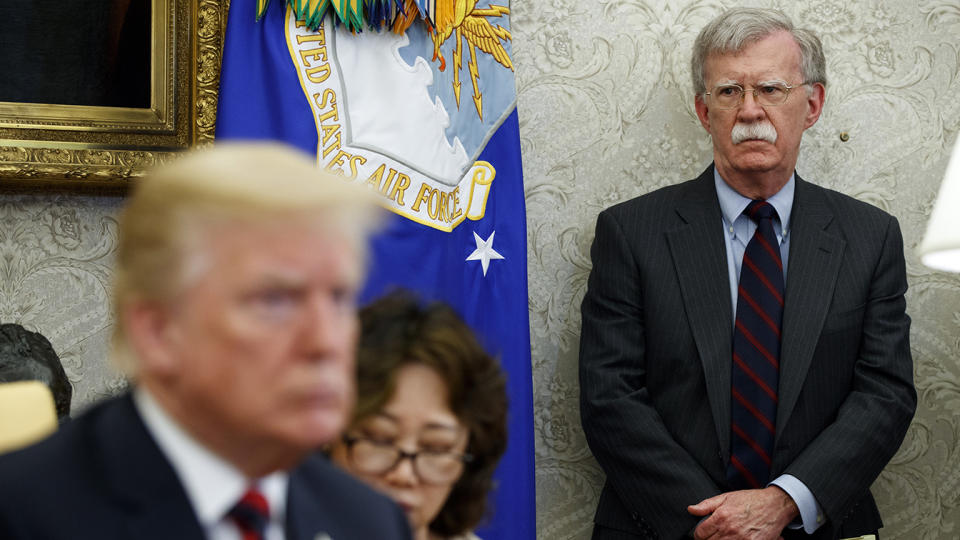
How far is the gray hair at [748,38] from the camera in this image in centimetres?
291

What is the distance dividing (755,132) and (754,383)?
671 millimetres

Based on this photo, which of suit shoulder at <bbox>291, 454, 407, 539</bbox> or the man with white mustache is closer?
suit shoulder at <bbox>291, 454, 407, 539</bbox>

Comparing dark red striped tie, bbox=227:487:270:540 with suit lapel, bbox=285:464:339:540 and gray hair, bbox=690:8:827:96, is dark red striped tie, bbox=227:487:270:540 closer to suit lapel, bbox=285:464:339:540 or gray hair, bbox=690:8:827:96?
suit lapel, bbox=285:464:339:540

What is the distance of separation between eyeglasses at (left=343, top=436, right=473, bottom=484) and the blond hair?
44cm

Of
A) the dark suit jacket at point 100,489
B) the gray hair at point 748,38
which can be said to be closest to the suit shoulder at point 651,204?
the gray hair at point 748,38

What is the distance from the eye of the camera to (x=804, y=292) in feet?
8.92

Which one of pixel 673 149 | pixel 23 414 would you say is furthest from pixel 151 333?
pixel 673 149

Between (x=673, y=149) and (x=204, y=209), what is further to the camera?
(x=673, y=149)

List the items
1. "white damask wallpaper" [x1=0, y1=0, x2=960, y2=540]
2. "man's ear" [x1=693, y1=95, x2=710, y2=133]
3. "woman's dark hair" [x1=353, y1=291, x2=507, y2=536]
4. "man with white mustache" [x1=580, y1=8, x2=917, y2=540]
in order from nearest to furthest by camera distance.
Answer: "woman's dark hair" [x1=353, y1=291, x2=507, y2=536] < "man with white mustache" [x1=580, y1=8, x2=917, y2=540] < "man's ear" [x1=693, y1=95, x2=710, y2=133] < "white damask wallpaper" [x1=0, y1=0, x2=960, y2=540]

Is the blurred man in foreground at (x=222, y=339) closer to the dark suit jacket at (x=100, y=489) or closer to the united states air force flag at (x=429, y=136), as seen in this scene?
the dark suit jacket at (x=100, y=489)

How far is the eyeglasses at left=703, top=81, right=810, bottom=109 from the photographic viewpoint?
2895 mm

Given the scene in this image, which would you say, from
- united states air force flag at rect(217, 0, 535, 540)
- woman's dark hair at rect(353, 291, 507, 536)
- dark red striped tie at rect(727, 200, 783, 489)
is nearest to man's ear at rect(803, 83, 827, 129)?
dark red striped tie at rect(727, 200, 783, 489)

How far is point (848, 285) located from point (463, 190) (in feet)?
3.36

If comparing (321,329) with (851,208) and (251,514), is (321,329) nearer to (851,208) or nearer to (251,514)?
(251,514)
